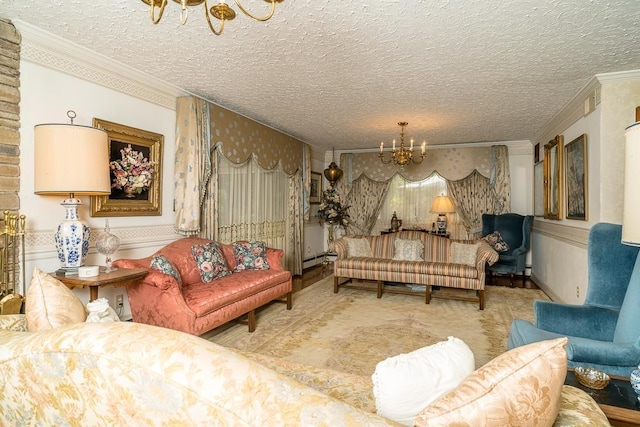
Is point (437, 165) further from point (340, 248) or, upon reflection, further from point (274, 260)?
point (274, 260)

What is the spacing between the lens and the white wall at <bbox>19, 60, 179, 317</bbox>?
2.59 metres

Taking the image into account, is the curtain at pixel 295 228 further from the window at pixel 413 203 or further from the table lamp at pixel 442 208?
the table lamp at pixel 442 208

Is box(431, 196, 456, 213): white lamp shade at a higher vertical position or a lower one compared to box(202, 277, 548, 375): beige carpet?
higher

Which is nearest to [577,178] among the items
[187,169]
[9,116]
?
[187,169]

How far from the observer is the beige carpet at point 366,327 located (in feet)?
9.75

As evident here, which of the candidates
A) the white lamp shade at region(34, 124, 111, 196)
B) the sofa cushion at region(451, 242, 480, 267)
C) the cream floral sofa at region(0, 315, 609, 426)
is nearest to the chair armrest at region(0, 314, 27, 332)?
the cream floral sofa at region(0, 315, 609, 426)

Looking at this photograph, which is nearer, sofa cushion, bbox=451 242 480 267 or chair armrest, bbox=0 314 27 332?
chair armrest, bbox=0 314 27 332

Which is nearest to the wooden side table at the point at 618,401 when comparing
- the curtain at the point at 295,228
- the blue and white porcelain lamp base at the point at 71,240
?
the blue and white porcelain lamp base at the point at 71,240

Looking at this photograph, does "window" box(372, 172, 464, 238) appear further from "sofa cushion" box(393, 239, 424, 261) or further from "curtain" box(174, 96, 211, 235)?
"curtain" box(174, 96, 211, 235)

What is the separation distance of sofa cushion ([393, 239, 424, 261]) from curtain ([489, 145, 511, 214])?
2.36 meters

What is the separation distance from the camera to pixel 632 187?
3.99 ft

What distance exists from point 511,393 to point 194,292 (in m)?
2.81

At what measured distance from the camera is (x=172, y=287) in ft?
9.18

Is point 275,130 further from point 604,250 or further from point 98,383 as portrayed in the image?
point 98,383
